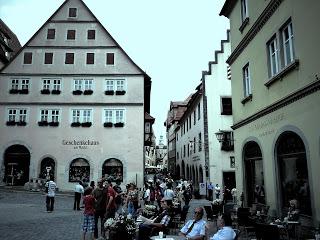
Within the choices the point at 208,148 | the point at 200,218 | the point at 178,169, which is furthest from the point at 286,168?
the point at 178,169

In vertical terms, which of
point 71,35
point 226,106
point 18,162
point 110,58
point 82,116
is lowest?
point 18,162

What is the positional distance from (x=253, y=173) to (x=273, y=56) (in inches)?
216

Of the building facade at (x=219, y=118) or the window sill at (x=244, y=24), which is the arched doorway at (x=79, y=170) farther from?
the window sill at (x=244, y=24)

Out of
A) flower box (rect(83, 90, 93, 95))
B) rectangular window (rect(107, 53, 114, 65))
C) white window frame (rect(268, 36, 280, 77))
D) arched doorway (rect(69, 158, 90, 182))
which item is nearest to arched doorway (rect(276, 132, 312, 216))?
white window frame (rect(268, 36, 280, 77))

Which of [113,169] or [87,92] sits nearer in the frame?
[113,169]

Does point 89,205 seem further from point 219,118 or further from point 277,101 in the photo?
point 219,118

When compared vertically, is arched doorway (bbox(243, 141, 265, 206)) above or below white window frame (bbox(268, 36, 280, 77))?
below

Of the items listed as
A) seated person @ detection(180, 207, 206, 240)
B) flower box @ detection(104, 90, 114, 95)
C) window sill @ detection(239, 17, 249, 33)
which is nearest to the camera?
seated person @ detection(180, 207, 206, 240)

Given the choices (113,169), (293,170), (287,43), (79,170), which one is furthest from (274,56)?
(79,170)

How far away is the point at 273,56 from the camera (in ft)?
41.5

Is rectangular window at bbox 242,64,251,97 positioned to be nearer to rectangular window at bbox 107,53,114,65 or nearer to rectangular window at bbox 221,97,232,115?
rectangular window at bbox 221,97,232,115

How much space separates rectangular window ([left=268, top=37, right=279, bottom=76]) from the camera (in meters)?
12.2

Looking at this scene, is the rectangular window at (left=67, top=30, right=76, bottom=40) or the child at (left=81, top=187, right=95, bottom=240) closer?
the child at (left=81, top=187, right=95, bottom=240)

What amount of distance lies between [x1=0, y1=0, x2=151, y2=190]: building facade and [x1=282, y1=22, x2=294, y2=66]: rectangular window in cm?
2124
